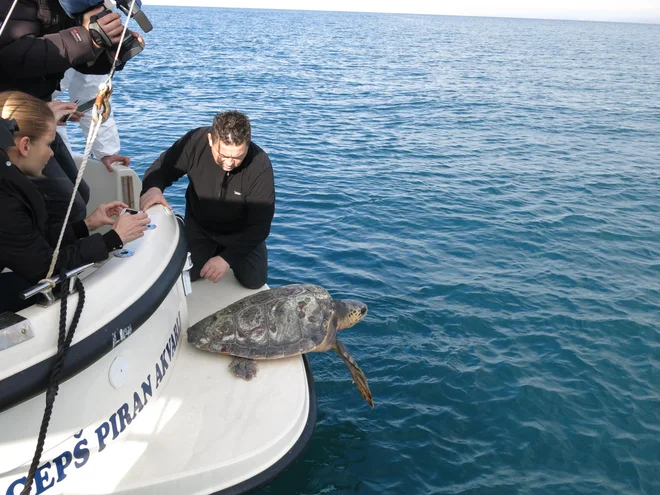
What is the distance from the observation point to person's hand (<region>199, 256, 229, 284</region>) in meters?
4.44

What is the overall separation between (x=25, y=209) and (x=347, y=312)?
9.18 ft

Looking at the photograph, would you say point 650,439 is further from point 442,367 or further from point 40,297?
point 40,297

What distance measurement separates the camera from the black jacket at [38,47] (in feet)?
10.5

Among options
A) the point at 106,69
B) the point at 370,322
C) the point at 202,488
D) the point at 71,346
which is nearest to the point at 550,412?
the point at 370,322

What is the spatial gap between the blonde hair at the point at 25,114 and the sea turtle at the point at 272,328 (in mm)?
1780

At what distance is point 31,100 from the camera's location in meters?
2.55

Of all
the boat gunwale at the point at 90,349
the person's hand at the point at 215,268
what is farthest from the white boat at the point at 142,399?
the person's hand at the point at 215,268

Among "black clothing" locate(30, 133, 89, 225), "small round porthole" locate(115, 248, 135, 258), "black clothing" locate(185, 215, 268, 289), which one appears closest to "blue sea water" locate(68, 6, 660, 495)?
"black clothing" locate(185, 215, 268, 289)

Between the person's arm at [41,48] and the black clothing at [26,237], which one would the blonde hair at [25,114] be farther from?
the person's arm at [41,48]

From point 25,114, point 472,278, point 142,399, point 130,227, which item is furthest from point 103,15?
point 472,278

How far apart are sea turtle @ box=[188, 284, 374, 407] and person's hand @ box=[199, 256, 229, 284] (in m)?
0.31

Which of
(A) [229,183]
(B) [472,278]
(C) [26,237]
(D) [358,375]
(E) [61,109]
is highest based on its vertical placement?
(E) [61,109]

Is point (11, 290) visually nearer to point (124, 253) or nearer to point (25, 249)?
point (25, 249)

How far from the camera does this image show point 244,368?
3783 millimetres
